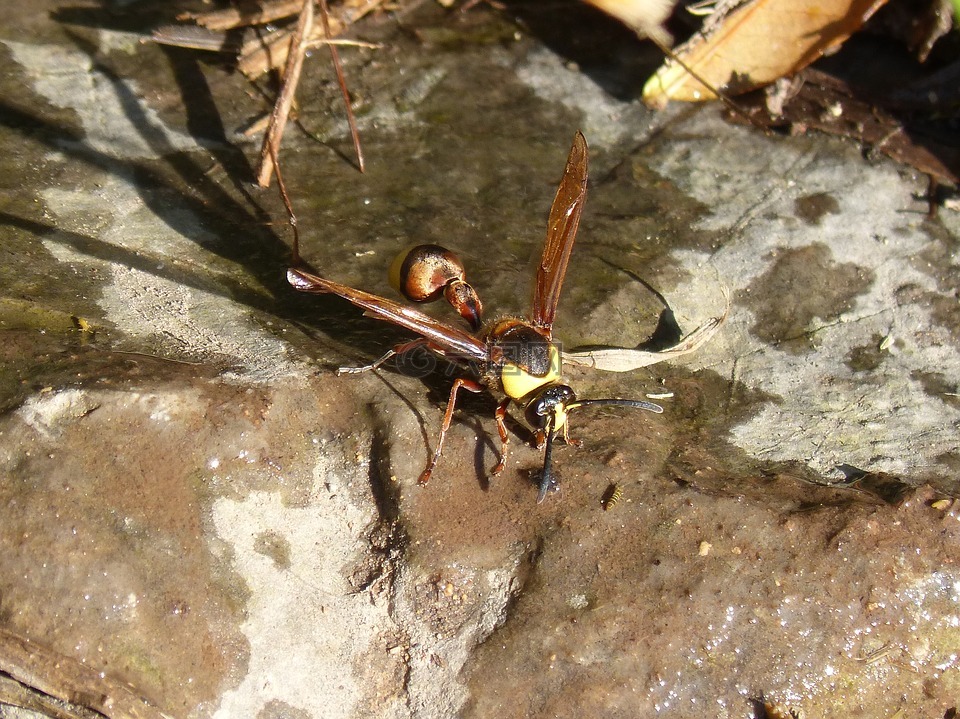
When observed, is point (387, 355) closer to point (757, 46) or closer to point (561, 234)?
point (561, 234)

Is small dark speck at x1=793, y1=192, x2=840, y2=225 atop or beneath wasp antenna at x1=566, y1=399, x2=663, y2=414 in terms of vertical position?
atop

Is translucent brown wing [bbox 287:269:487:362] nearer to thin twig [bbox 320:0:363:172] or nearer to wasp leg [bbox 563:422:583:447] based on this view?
wasp leg [bbox 563:422:583:447]

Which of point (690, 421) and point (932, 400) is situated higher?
point (932, 400)

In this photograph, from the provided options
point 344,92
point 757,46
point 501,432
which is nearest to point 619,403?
point 501,432

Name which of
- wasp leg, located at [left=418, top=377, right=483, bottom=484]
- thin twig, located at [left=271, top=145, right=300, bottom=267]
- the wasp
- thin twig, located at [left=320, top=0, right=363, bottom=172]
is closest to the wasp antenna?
the wasp

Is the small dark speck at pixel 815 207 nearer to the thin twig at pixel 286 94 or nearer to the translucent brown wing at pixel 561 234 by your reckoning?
the translucent brown wing at pixel 561 234

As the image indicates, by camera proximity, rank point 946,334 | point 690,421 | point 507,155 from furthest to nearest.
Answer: point 507,155 → point 946,334 → point 690,421

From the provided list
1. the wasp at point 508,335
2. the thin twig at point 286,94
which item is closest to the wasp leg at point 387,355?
the wasp at point 508,335

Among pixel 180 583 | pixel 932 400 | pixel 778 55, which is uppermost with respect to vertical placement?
pixel 778 55

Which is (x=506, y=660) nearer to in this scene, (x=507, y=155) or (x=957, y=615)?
(x=957, y=615)

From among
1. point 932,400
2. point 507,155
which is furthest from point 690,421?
point 507,155
